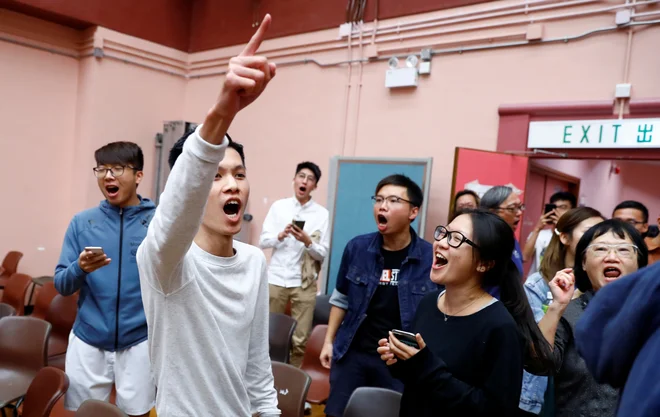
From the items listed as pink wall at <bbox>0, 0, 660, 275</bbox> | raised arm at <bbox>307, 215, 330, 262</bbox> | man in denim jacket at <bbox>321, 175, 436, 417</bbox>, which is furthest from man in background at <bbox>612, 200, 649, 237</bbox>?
raised arm at <bbox>307, 215, 330, 262</bbox>

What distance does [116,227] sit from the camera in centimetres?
229

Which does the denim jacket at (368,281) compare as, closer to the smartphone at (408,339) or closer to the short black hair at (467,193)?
the smartphone at (408,339)

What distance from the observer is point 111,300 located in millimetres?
2193

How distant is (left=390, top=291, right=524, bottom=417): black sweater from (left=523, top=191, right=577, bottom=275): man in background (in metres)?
2.07

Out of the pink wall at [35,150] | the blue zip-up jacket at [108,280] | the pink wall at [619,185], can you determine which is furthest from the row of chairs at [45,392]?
the pink wall at [619,185]

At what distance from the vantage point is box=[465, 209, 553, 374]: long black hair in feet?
5.39

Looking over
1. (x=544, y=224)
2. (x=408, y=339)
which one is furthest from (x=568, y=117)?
(x=408, y=339)

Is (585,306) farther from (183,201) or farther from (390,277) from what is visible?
(183,201)

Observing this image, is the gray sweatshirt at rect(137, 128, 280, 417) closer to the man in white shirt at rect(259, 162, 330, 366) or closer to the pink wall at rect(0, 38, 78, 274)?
the man in white shirt at rect(259, 162, 330, 366)

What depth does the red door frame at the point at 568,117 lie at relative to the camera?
11.5 ft

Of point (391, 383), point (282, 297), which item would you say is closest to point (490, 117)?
point (282, 297)

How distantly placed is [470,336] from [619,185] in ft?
19.9

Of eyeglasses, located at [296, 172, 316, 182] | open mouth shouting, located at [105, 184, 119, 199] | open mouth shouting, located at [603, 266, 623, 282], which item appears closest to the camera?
open mouth shouting, located at [603, 266, 623, 282]

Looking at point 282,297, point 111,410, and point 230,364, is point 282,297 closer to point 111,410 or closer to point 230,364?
point 111,410
